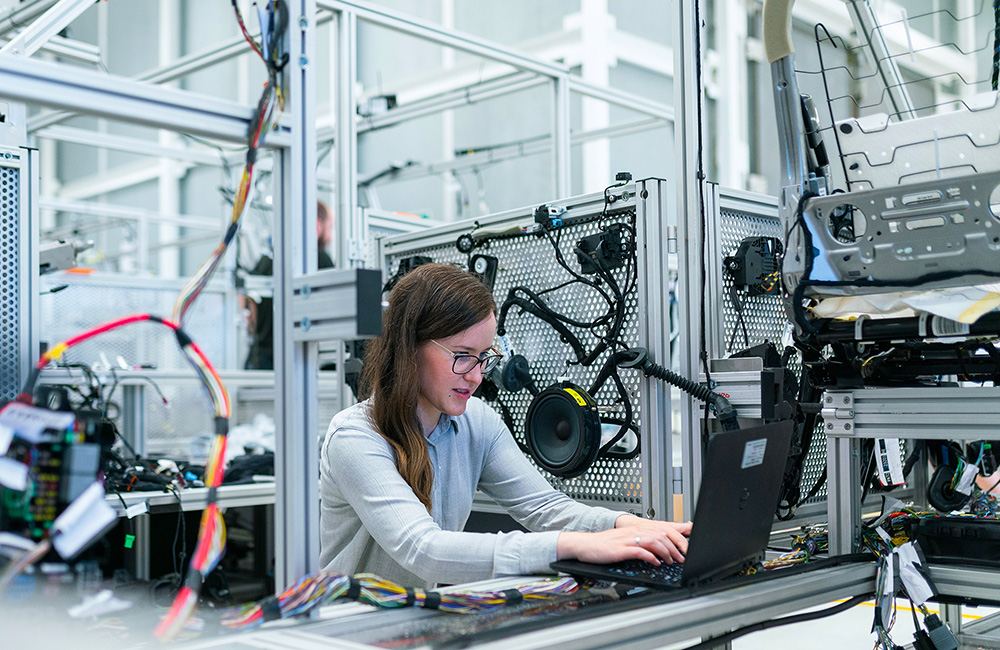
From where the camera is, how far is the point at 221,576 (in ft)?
8.29

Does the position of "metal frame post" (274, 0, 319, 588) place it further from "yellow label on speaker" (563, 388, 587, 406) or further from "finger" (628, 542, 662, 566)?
"yellow label on speaker" (563, 388, 587, 406)

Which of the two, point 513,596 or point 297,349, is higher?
point 297,349

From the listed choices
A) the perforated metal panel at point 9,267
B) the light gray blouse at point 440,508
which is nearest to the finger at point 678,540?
the light gray blouse at point 440,508

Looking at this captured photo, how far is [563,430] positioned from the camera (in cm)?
169

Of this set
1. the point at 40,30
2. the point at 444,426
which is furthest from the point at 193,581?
the point at 40,30

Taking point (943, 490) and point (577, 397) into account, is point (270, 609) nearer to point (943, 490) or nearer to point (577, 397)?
point (577, 397)

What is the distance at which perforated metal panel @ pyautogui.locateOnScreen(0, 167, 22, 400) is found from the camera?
173 centimetres

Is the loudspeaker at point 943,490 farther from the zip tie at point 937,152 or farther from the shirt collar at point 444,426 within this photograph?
the shirt collar at point 444,426

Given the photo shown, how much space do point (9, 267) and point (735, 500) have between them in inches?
58.0

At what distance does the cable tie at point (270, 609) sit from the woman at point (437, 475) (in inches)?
13.5

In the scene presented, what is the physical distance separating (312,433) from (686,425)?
83 cm

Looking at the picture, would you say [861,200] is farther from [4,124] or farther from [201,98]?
[4,124]

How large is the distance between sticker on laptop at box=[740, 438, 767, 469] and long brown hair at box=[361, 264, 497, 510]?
527mm

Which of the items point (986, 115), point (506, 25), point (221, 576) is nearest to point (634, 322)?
point (986, 115)
